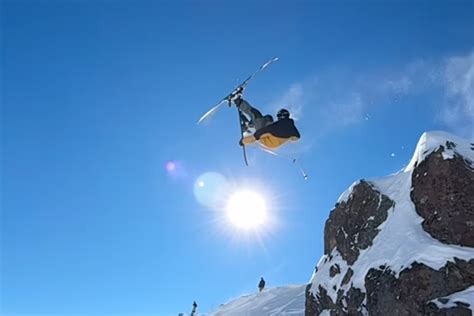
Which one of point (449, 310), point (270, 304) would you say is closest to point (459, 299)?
point (449, 310)

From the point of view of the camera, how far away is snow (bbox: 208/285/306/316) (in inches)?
1547

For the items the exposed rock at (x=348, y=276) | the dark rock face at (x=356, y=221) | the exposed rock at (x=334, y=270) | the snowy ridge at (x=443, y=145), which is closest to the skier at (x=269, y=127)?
the snowy ridge at (x=443, y=145)

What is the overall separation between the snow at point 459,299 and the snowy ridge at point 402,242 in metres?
0.22

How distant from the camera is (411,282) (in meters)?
17.6

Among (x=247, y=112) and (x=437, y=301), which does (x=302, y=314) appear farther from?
(x=247, y=112)

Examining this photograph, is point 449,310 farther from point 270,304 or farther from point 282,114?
point 270,304

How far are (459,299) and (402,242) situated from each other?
15.1ft

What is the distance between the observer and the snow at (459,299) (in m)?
14.9

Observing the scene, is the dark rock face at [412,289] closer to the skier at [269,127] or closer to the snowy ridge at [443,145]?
the snowy ridge at [443,145]

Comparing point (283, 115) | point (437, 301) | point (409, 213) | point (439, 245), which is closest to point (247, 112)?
point (283, 115)

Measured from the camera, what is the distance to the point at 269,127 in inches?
377

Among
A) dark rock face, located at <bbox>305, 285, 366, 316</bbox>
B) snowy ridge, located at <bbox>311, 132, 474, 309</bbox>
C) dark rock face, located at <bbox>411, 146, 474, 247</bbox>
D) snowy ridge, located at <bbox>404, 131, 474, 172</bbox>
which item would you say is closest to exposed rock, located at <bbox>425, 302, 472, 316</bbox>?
snowy ridge, located at <bbox>311, 132, 474, 309</bbox>

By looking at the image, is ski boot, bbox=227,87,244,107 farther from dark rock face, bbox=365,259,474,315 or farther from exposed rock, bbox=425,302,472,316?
dark rock face, bbox=365,259,474,315

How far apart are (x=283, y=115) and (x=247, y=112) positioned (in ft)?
2.81
